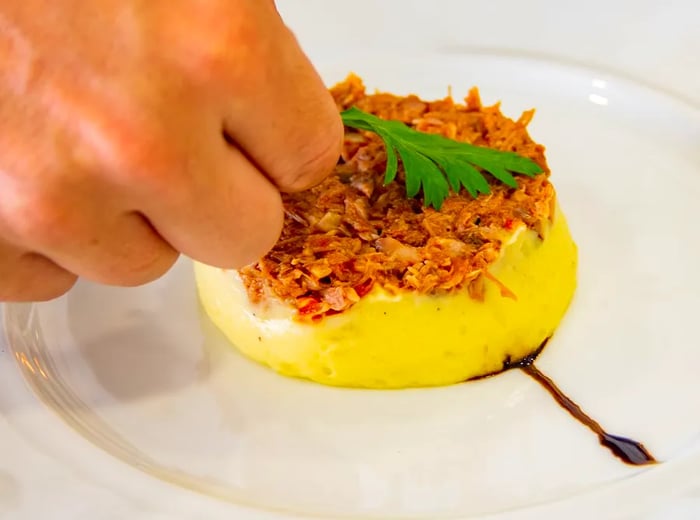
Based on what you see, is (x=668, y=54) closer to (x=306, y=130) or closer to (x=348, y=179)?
(x=348, y=179)

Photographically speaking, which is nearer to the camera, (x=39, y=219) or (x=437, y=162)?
(x=39, y=219)

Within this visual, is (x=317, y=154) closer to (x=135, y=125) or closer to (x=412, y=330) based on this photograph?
(x=135, y=125)

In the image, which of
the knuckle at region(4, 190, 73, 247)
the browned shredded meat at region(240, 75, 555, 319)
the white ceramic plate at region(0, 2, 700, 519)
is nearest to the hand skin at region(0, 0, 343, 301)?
the knuckle at region(4, 190, 73, 247)

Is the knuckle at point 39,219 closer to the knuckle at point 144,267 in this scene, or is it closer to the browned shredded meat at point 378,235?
the knuckle at point 144,267

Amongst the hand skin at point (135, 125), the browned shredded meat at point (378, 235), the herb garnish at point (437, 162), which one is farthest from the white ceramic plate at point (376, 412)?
the hand skin at point (135, 125)

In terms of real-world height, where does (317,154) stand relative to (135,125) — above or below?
below

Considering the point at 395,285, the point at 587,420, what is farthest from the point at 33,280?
the point at 587,420
